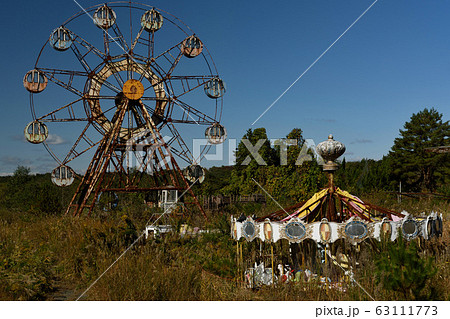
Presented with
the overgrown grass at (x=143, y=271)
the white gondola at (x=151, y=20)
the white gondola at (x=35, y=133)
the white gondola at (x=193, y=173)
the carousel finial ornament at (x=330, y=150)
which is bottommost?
the overgrown grass at (x=143, y=271)

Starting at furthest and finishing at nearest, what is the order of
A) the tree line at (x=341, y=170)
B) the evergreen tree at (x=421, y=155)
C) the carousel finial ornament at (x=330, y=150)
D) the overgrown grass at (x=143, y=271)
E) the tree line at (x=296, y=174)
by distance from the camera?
the evergreen tree at (x=421, y=155) < the tree line at (x=341, y=170) < the tree line at (x=296, y=174) < the carousel finial ornament at (x=330, y=150) < the overgrown grass at (x=143, y=271)

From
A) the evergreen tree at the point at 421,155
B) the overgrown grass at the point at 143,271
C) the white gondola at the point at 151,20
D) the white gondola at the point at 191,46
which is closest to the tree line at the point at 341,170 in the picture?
the evergreen tree at the point at 421,155

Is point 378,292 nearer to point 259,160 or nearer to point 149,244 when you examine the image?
point 149,244

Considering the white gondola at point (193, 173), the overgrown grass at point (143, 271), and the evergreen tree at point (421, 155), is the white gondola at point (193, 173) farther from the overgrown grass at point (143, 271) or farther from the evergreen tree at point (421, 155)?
the evergreen tree at point (421, 155)

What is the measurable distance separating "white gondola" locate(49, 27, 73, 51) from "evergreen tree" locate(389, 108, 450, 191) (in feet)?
100

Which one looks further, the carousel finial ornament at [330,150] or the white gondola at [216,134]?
A: the white gondola at [216,134]

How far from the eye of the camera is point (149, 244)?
8438 mm

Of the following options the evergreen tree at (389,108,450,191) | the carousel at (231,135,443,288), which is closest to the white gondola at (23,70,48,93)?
the carousel at (231,135,443,288)

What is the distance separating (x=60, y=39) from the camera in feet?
45.3

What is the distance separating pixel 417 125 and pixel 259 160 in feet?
70.1

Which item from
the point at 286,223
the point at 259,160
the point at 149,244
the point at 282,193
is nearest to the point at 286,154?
the point at 259,160

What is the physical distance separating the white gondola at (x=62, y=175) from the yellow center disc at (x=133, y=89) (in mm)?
3537

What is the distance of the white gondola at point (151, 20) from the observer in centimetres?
1580

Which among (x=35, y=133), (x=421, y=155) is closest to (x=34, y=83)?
(x=35, y=133)
